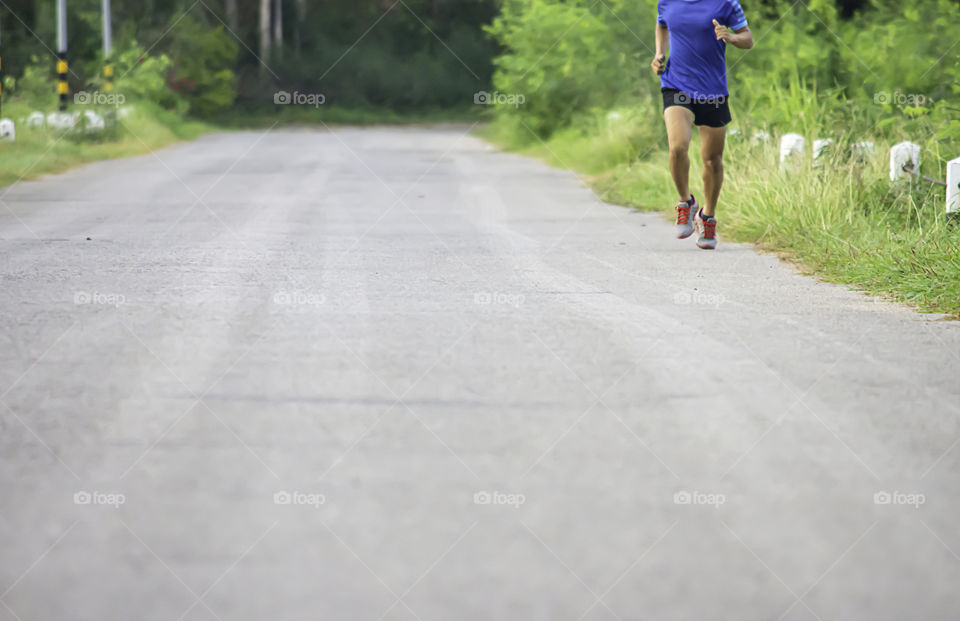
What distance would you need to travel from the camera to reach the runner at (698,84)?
9836 mm

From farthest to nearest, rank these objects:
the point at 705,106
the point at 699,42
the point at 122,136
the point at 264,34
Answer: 1. the point at 264,34
2. the point at 122,136
3. the point at 705,106
4. the point at 699,42

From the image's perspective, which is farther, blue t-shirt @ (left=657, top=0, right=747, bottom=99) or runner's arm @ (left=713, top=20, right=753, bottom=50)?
blue t-shirt @ (left=657, top=0, right=747, bottom=99)

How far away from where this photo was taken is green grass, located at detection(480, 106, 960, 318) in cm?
776

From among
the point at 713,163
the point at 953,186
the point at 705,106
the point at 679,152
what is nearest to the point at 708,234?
the point at 713,163

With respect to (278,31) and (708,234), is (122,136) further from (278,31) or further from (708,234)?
(278,31)

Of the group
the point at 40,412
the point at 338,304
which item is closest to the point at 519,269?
the point at 338,304

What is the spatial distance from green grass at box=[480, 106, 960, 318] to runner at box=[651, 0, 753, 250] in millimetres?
655

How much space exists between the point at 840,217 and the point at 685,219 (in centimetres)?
114

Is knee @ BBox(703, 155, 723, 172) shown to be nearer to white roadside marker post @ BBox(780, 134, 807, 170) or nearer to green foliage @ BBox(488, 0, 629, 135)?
white roadside marker post @ BBox(780, 134, 807, 170)

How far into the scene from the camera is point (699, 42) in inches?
388

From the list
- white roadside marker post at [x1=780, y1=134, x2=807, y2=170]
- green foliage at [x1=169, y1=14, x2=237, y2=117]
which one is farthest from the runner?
green foliage at [x1=169, y1=14, x2=237, y2=117]

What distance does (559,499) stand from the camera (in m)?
3.76

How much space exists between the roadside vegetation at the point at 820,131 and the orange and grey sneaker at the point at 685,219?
631 mm

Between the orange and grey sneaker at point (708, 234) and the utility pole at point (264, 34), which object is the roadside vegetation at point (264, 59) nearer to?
the utility pole at point (264, 34)
